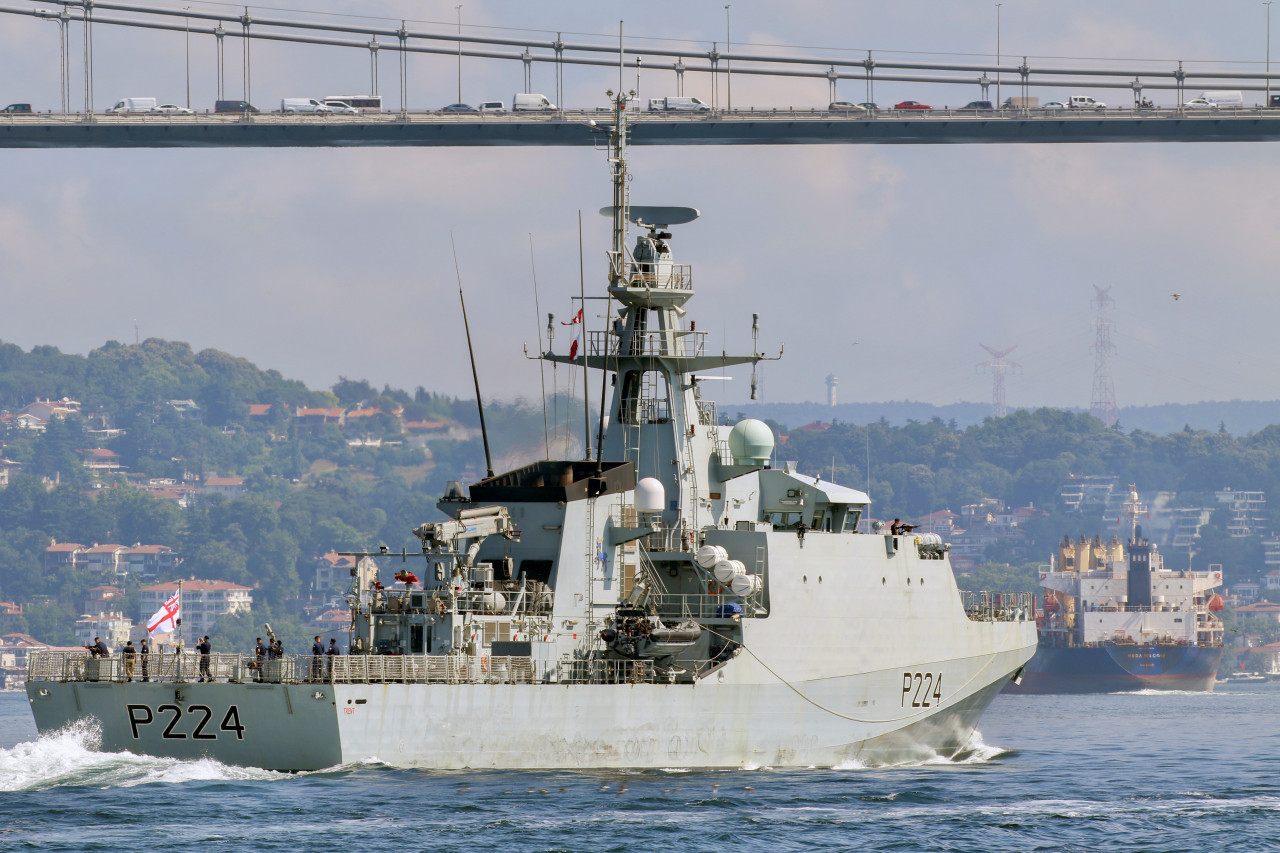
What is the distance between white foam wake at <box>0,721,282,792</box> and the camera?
25797mm

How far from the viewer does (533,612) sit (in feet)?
95.2

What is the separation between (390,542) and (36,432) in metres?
57.9

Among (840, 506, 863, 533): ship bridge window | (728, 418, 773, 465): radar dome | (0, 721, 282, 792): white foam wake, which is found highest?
(728, 418, 773, 465): radar dome

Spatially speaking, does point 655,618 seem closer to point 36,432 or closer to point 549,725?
point 549,725

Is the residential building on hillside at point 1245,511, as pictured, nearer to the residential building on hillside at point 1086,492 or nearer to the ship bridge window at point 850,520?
the residential building on hillside at point 1086,492

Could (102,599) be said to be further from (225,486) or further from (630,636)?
(630,636)

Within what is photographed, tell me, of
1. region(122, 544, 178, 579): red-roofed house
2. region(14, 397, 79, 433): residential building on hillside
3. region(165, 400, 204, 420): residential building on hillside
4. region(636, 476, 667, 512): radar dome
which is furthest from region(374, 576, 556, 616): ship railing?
region(165, 400, 204, 420): residential building on hillside

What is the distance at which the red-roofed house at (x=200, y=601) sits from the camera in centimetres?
11750

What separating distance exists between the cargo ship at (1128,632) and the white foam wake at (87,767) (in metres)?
81.0

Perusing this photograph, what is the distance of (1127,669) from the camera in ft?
360

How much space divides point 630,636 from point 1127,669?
86.4 meters

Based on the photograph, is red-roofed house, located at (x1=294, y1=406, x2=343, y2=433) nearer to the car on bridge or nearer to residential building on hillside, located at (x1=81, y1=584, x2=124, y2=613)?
residential building on hillside, located at (x1=81, y1=584, x2=124, y2=613)

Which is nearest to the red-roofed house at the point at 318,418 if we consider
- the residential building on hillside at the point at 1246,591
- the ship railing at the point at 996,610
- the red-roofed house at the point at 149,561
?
the red-roofed house at the point at 149,561

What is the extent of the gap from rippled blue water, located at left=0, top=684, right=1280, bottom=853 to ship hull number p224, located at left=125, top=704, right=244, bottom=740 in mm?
434
